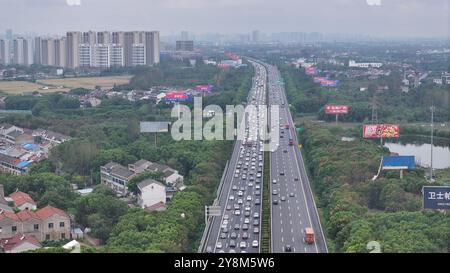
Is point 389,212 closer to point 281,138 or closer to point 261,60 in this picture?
point 281,138

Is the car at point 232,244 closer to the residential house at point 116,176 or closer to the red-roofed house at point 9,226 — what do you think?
the red-roofed house at point 9,226

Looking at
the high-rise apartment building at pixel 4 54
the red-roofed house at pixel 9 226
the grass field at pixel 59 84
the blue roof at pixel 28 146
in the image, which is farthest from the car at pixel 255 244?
the high-rise apartment building at pixel 4 54

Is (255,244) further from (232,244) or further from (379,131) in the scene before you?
(379,131)

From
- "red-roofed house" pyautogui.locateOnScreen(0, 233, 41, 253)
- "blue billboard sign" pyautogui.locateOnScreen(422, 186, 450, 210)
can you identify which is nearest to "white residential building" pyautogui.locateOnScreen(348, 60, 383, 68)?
"blue billboard sign" pyautogui.locateOnScreen(422, 186, 450, 210)

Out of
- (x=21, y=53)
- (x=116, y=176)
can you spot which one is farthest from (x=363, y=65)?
(x=116, y=176)

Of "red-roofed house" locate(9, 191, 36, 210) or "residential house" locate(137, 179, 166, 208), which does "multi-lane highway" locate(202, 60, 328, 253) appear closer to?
"residential house" locate(137, 179, 166, 208)
